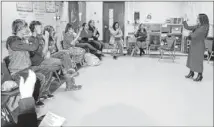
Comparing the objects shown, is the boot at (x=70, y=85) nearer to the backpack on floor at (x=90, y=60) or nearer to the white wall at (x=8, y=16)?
the white wall at (x=8, y=16)

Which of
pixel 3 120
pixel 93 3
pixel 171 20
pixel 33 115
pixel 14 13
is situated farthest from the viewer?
pixel 93 3

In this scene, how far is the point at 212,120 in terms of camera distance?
8.83 feet

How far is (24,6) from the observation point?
3869mm

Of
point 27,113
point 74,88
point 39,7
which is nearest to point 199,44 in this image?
point 74,88

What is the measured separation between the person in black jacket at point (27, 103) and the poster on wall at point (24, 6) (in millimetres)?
2958

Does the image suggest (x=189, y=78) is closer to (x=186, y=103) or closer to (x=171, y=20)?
(x=186, y=103)

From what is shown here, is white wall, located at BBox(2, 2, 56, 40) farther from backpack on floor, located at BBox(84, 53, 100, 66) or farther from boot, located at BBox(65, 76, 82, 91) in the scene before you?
backpack on floor, located at BBox(84, 53, 100, 66)

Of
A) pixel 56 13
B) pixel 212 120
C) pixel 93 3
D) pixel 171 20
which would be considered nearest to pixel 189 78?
pixel 212 120

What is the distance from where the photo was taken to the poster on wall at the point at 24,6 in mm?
3666

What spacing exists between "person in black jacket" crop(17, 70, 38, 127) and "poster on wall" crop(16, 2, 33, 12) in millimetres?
2958

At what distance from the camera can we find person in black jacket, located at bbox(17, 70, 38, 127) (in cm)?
101

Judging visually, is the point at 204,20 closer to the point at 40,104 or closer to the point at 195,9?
the point at 40,104

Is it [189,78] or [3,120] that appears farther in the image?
[189,78]

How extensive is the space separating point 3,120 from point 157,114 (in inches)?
70.8
